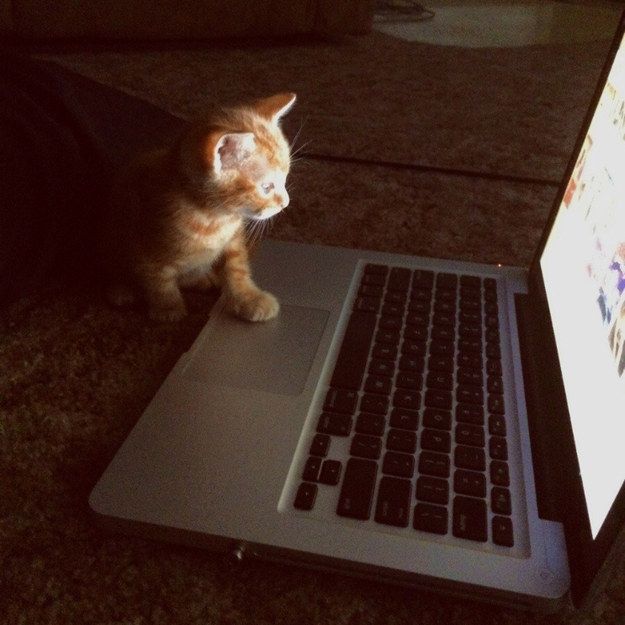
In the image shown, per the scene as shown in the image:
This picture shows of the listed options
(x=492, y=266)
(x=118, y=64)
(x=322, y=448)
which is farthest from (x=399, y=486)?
(x=118, y=64)

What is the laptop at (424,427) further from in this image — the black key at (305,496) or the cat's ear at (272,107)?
the cat's ear at (272,107)

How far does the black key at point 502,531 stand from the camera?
40 cm

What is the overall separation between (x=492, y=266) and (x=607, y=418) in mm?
318

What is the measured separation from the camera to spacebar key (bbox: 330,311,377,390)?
0.53 metres

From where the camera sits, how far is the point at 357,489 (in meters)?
0.43

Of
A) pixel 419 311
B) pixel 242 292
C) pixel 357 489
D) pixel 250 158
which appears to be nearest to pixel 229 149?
pixel 250 158

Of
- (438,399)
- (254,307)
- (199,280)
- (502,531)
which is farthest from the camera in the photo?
(199,280)

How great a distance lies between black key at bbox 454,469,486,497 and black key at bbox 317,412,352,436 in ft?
0.28

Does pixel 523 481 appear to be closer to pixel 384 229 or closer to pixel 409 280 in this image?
pixel 409 280

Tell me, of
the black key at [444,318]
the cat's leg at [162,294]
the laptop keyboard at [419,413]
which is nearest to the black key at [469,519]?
the laptop keyboard at [419,413]

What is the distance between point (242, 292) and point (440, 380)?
0.68 feet

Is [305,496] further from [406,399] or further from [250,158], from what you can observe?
[250,158]

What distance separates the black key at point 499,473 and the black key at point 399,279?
0.78 ft

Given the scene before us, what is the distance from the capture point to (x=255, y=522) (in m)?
0.40
